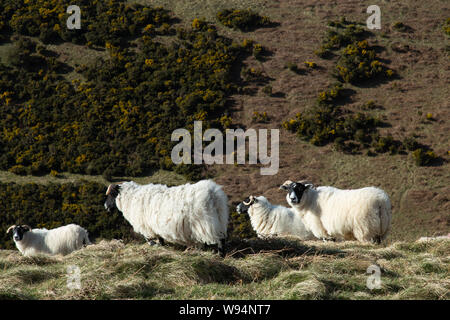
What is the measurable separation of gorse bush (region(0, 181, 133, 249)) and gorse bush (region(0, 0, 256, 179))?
2.17 m

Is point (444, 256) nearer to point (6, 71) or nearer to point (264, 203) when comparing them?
point (264, 203)

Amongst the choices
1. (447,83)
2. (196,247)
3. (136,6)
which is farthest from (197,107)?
(196,247)

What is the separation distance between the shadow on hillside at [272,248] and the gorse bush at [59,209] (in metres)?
19.8

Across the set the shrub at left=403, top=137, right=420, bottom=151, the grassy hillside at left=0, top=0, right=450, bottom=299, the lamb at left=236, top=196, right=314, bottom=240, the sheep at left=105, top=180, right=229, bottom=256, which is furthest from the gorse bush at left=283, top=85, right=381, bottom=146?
the sheep at left=105, top=180, right=229, bottom=256

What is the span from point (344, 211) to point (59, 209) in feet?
77.1

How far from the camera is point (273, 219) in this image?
1839 cm

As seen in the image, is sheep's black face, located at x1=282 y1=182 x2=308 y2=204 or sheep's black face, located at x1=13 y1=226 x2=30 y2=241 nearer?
sheep's black face, located at x1=282 y1=182 x2=308 y2=204

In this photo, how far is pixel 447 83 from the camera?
129 ft

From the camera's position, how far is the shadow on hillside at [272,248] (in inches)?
427

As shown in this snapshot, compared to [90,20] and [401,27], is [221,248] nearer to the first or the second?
[401,27]

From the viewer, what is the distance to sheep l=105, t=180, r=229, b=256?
11016 mm

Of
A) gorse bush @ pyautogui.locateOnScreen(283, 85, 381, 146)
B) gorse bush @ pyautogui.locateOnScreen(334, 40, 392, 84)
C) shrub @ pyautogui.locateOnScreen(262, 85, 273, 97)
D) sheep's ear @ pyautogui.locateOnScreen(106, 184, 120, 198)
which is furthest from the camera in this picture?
shrub @ pyautogui.locateOnScreen(262, 85, 273, 97)

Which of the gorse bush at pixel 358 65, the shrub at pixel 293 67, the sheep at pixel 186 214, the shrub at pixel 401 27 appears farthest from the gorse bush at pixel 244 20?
the sheep at pixel 186 214

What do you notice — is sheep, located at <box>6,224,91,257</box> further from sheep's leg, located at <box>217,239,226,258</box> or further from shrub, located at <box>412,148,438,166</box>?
shrub, located at <box>412,148,438,166</box>
